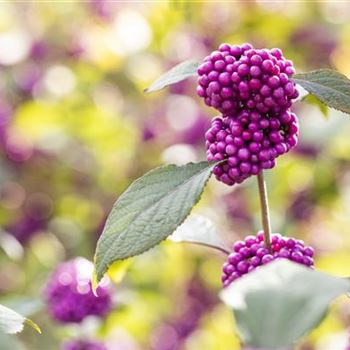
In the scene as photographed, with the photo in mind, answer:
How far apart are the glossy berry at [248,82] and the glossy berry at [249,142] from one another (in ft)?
0.07

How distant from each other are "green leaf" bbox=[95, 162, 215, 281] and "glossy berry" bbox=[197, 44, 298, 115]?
0.43 ft

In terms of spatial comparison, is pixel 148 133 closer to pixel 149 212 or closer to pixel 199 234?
pixel 199 234

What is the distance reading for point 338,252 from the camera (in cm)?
384

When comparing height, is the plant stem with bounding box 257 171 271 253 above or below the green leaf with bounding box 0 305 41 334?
above

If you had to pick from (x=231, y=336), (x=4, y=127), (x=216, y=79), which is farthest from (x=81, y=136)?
(x=216, y=79)

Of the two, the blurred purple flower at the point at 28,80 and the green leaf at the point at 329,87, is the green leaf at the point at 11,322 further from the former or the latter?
the blurred purple flower at the point at 28,80

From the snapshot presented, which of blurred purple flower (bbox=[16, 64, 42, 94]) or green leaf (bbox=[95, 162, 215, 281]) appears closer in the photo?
green leaf (bbox=[95, 162, 215, 281])

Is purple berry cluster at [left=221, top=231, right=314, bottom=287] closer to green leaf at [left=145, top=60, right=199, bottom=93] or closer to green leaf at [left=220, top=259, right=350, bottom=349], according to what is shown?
green leaf at [left=145, top=60, right=199, bottom=93]

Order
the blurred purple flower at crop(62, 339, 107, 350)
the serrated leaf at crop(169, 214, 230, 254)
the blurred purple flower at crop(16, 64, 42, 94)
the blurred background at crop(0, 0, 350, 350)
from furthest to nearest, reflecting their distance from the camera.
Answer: the blurred purple flower at crop(16, 64, 42, 94) < the blurred background at crop(0, 0, 350, 350) < the blurred purple flower at crop(62, 339, 107, 350) < the serrated leaf at crop(169, 214, 230, 254)

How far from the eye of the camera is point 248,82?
5.10 ft

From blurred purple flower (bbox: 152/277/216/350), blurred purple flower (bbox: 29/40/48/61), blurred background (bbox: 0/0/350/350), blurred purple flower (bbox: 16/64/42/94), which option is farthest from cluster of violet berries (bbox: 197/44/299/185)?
blurred purple flower (bbox: 29/40/48/61)

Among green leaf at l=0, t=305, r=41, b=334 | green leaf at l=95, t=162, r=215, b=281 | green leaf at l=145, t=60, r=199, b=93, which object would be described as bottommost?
green leaf at l=0, t=305, r=41, b=334

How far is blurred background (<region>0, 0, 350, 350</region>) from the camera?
376 cm

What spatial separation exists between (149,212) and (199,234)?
489 mm
